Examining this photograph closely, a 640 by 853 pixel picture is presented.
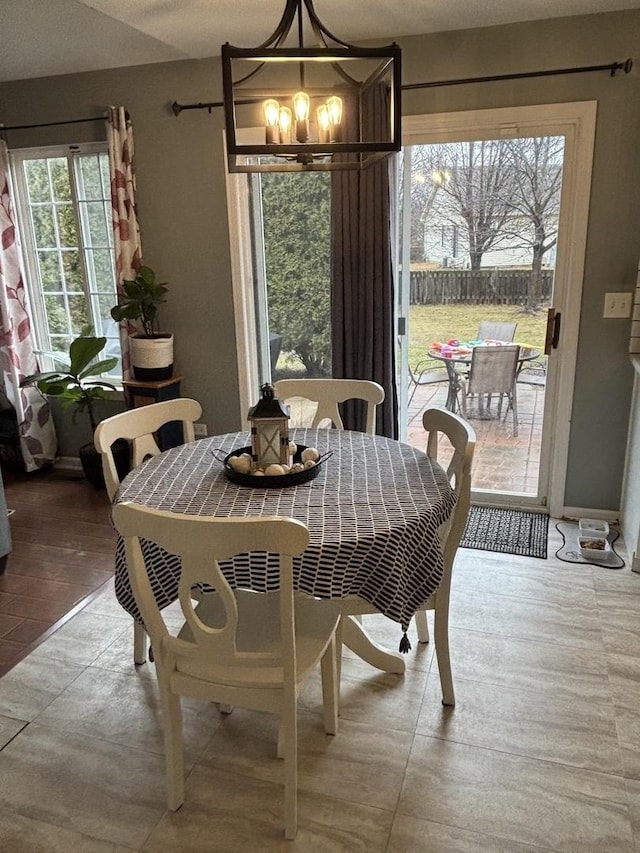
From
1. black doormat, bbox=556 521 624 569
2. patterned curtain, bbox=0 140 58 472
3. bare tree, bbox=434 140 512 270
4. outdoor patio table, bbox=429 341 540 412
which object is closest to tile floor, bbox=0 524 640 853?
black doormat, bbox=556 521 624 569

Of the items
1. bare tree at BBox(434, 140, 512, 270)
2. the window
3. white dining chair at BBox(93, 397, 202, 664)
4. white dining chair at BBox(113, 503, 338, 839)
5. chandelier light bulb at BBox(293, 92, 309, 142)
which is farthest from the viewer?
the window

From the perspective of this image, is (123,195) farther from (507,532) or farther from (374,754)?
(374,754)

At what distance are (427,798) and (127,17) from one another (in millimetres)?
3172

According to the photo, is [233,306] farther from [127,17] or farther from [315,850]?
[315,850]

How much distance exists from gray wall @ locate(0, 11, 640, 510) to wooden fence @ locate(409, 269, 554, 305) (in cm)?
33

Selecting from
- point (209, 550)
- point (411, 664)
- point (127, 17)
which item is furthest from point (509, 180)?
point (209, 550)

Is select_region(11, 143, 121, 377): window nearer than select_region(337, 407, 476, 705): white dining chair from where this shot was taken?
No

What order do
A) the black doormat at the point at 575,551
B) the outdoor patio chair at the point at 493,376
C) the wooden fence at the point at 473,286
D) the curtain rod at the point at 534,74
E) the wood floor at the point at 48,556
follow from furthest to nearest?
the outdoor patio chair at the point at 493,376 < the wooden fence at the point at 473,286 < the black doormat at the point at 575,551 < the curtain rod at the point at 534,74 < the wood floor at the point at 48,556

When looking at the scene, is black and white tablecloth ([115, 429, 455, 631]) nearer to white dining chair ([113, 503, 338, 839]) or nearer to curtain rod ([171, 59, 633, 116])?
white dining chair ([113, 503, 338, 839])

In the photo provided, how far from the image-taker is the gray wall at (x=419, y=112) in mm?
2939

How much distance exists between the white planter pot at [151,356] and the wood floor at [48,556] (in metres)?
0.83

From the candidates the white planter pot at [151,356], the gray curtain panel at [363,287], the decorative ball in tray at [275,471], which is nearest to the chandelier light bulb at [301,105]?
the decorative ball in tray at [275,471]

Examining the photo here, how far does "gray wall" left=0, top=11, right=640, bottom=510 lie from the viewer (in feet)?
9.64

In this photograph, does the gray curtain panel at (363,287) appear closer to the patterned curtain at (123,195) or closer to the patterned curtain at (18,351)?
the patterned curtain at (123,195)
